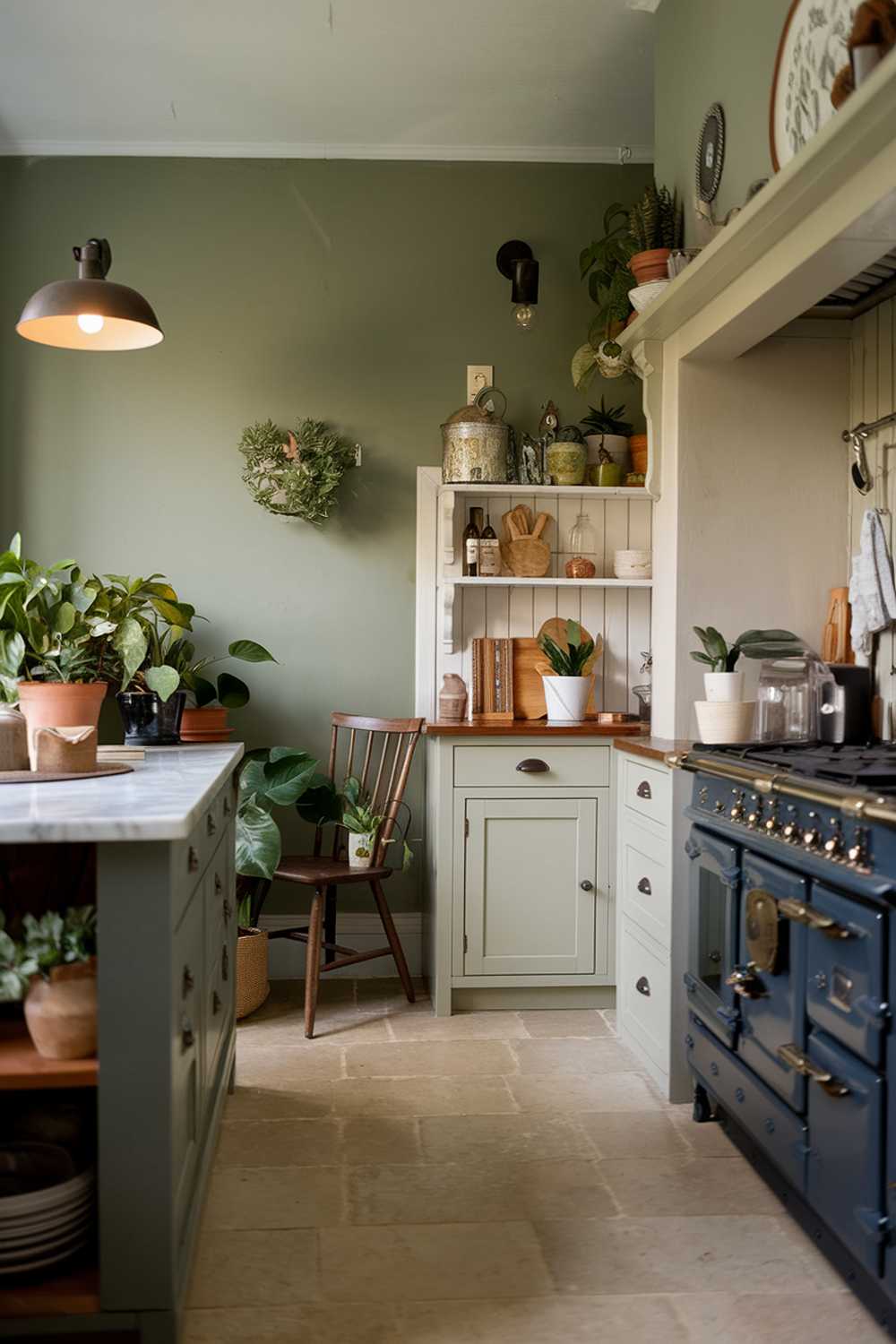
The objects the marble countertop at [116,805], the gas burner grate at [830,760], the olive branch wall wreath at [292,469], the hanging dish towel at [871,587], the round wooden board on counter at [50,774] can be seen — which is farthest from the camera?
the olive branch wall wreath at [292,469]

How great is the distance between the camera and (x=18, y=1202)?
1734mm

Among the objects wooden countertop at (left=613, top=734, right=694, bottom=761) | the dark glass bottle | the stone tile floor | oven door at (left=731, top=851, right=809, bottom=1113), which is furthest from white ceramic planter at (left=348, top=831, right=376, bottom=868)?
oven door at (left=731, top=851, right=809, bottom=1113)

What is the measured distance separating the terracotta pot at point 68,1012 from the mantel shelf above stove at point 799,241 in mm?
1867

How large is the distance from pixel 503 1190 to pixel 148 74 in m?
3.48

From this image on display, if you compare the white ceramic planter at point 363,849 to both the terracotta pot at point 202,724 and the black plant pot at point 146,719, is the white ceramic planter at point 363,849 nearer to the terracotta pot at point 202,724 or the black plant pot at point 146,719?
the terracotta pot at point 202,724

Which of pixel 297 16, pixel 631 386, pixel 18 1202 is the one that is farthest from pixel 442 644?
pixel 18 1202

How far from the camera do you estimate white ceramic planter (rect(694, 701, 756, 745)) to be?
124 inches

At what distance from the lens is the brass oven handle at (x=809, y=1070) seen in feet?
6.57

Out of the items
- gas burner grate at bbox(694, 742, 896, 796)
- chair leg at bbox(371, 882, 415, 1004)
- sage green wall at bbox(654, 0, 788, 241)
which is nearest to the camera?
gas burner grate at bbox(694, 742, 896, 796)

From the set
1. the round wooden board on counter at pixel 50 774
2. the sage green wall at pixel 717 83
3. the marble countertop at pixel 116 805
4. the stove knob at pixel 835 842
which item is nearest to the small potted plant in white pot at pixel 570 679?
the sage green wall at pixel 717 83

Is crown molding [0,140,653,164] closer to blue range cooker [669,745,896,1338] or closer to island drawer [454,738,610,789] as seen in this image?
island drawer [454,738,610,789]

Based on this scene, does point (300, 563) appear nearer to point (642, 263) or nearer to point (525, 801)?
point (525, 801)

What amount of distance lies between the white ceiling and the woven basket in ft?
9.20

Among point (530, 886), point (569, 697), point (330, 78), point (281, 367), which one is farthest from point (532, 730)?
point (330, 78)
